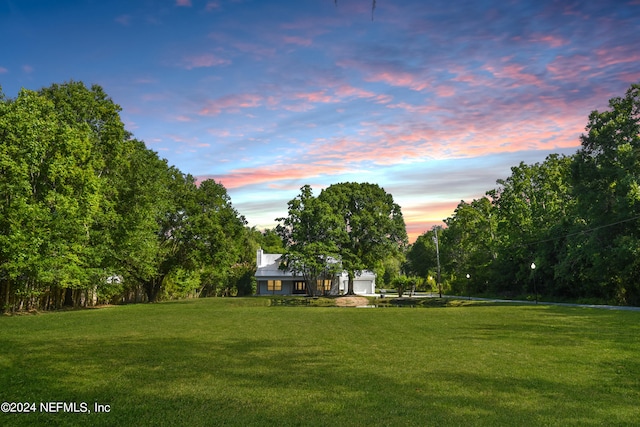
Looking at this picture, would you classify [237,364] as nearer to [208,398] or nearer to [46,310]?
[208,398]

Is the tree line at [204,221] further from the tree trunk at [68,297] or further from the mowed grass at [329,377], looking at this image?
the mowed grass at [329,377]

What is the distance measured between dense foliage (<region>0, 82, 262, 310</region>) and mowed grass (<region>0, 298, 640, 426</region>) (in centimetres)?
1144

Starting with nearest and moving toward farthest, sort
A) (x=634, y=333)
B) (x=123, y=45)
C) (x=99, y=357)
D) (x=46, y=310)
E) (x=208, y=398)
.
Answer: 1. (x=208, y=398)
2. (x=99, y=357)
3. (x=634, y=333)
4. (x=123, y=45)
5. (x=46, y=310)

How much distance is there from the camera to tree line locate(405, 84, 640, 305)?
29828 mm

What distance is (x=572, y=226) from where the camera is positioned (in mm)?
36969

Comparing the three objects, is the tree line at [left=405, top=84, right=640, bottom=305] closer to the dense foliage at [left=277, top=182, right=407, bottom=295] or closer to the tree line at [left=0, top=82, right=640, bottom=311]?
the tree line at [left=0, top=82, right=640, bottom=311]

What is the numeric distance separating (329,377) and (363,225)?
155 feet

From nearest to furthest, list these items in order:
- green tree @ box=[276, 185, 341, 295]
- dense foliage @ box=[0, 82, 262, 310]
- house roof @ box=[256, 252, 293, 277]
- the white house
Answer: dense foliage @ box=[0, 82, 262, 310] < green tree @ box=[276, 185, 341, 295] < the white house < house roof @ box=[256, 252, 293, 277]

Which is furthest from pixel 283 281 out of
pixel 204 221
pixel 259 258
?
pixel 204 221

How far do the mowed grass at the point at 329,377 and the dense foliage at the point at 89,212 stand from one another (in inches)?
451

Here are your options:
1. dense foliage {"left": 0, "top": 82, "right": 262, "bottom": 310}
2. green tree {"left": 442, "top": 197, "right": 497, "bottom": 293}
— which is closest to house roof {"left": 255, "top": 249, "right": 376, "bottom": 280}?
green tree {"left": 442, "top": 197, "right": 497, "bottom": 293}

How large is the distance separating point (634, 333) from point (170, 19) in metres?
17.2

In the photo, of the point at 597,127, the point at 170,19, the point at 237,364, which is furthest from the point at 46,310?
the point at 597,127

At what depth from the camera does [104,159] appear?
3441 cm
